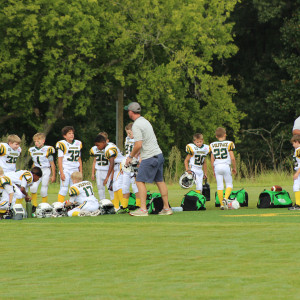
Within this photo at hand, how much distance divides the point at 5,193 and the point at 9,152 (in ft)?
5.55

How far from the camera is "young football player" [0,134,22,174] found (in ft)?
55.3

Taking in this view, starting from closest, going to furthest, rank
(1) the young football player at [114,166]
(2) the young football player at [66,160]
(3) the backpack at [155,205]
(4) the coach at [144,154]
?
(4) the coach at [144,154] < (3) the backpack at [155,205] < (1) the young football player at [114,166] < (2) the young football player at [66,160]

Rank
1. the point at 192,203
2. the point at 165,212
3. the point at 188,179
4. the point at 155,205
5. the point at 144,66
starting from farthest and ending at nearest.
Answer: the point at 144,66 → the point at 188,179 → the point at 192,203 → the point at 155,205 → the point at 165,212

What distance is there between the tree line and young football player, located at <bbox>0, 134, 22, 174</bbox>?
1975cm

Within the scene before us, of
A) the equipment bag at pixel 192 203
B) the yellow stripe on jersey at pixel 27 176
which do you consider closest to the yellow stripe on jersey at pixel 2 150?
the yellow stripe on jersey at pixel 27 176

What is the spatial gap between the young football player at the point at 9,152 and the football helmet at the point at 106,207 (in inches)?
90.6

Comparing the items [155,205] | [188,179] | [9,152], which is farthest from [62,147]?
[188,179]

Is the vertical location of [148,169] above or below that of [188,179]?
above

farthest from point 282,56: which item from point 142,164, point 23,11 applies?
point 142,164

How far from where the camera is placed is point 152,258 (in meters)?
9.34

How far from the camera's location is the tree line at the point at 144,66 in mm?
37375

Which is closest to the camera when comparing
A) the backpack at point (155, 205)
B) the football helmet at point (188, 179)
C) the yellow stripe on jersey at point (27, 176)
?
the yellow stripe on jersey at point (27, 176)

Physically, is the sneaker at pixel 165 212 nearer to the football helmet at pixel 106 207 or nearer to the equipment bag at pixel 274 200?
the football helmet at pixel 106 207

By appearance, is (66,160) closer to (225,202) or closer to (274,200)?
(225,202)
